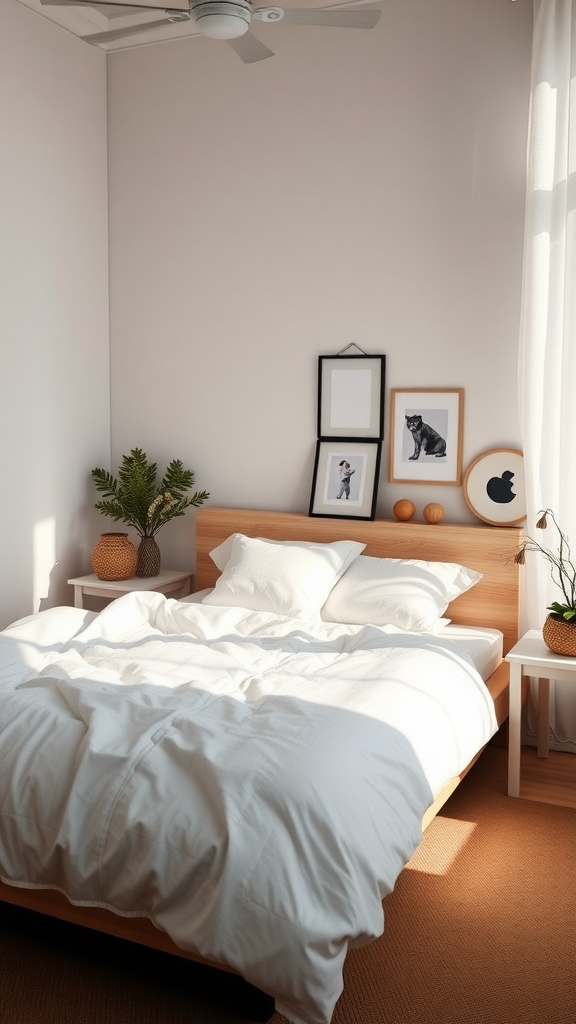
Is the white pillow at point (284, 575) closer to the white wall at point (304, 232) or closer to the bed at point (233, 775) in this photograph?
the bed at point (233, 775)

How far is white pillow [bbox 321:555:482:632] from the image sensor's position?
3.43 m

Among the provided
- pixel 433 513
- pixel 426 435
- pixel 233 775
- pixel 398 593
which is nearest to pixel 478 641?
pixel 398 593

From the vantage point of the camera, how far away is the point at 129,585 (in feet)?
13.7

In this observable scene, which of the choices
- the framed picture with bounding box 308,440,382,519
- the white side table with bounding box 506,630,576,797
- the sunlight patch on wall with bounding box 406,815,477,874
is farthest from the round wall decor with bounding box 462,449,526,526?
the sunlight patch on wall with bounding box 406,815,477,874

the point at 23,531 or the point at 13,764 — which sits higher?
the point at 23,531

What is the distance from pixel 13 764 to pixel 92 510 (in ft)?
8.48

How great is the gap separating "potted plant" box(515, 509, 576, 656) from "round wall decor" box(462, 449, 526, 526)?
197 millimetres

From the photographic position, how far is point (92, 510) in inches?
183

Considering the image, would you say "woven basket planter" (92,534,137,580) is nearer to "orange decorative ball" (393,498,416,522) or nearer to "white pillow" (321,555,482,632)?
"white pillow" (321,555,482,632)

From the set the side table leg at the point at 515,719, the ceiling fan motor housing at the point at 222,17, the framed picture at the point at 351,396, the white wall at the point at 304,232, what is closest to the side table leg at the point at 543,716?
the side table leg at the point at 515,719

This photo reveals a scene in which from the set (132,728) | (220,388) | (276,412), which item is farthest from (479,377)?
(132,728)

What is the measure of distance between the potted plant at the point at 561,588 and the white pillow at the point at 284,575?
0.76m

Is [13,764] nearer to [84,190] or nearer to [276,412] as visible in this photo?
[276,412]

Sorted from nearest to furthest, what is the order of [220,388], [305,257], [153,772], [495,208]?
[153,772]
[495,208]
[305,257]
[220,388]
